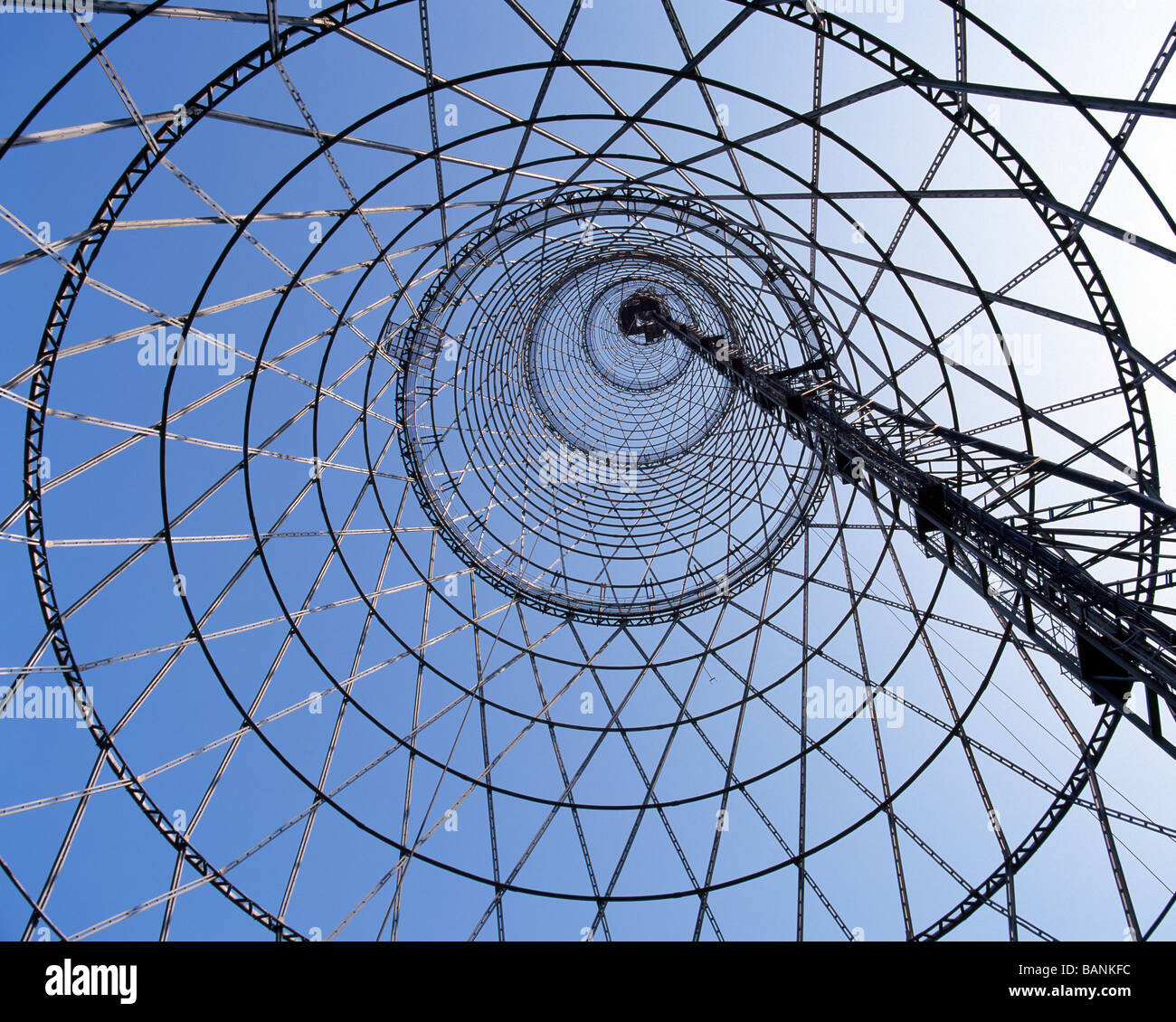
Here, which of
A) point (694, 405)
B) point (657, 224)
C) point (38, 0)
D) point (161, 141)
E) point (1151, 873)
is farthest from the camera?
point (694, 405)

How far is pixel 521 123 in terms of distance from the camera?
1597 centimetres

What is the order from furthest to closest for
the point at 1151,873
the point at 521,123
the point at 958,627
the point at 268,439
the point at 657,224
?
the point at 657,224 < the point at 268,439 < the point at 958,627 < the point at 521,123 < the point at 1151,873

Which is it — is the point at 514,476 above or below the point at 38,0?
above

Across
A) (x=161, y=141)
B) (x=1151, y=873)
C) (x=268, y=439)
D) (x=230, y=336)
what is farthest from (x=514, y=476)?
(x=1151, y=873)

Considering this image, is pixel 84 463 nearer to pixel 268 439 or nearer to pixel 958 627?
pixel 268 439

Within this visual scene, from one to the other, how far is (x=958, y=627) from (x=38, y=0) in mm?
25070

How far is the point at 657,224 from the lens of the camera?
99.0 feet
